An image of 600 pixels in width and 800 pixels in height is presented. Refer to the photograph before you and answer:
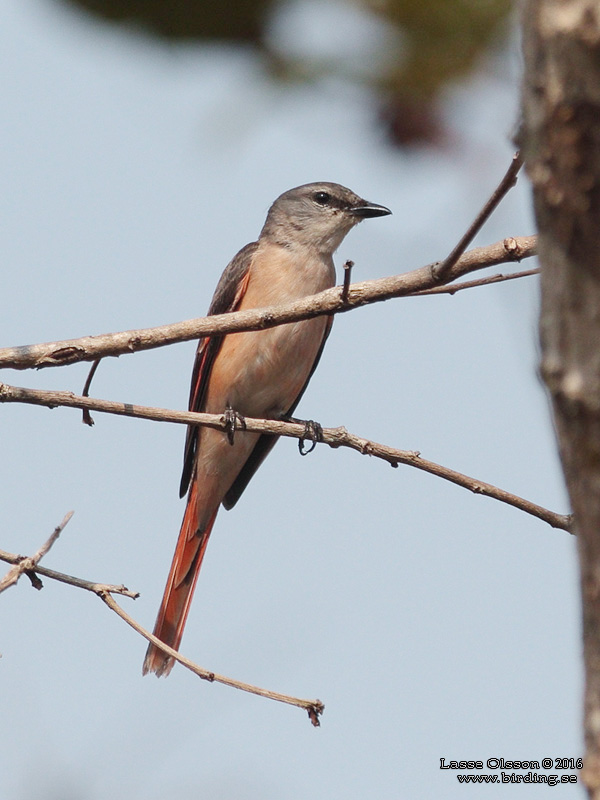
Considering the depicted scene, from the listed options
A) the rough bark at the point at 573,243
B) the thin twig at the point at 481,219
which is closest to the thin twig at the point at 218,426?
Answer: the thin twig at the point at 481,219

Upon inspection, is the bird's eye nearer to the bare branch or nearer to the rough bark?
the bare branch

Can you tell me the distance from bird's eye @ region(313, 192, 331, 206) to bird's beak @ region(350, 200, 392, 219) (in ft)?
0.83

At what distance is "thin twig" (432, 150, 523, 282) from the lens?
7.07 feet

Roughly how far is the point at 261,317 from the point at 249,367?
3.26 m

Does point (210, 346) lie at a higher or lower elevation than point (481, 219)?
higher

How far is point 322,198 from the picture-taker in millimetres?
7160

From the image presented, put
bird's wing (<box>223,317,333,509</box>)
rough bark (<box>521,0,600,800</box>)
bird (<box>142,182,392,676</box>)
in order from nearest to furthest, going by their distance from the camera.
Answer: rough bark (<box>521,0,600,800</box>)
bird (<box>142,182,392,676</box>)
bird's wing (<box>223,317,333,509</box>)

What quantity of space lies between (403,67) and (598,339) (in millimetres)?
436

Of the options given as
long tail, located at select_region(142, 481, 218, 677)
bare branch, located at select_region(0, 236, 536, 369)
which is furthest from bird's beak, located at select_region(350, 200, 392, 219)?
bare branch, located at select_region(0, 236, 536, 369)

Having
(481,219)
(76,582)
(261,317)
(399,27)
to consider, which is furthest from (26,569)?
(399,27)

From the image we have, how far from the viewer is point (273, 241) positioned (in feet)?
22.5

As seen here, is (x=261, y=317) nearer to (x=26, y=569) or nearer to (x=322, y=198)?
(x=26, y=569)

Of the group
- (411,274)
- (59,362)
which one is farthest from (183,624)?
(411,274)

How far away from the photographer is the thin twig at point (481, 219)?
2154 millimetres
